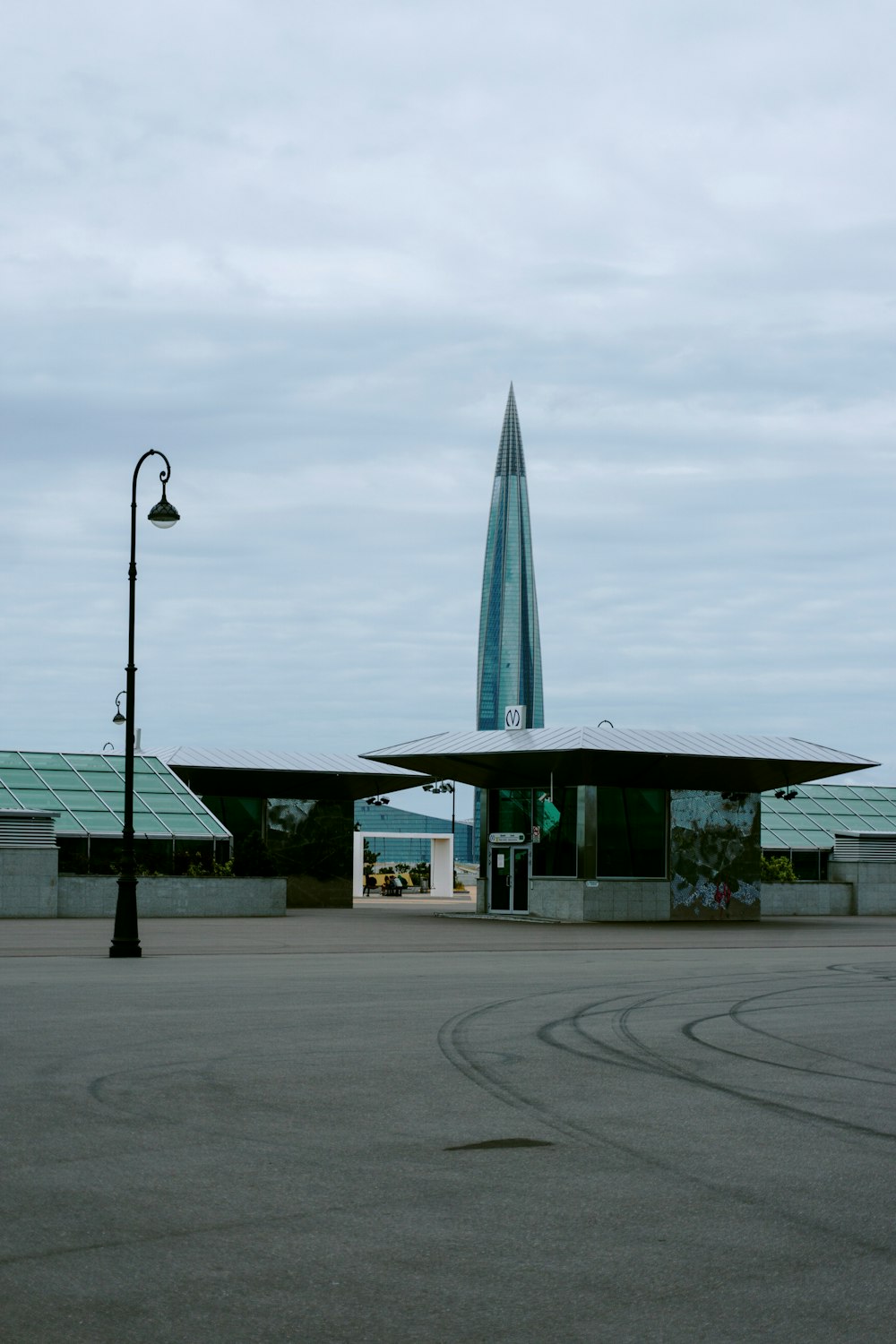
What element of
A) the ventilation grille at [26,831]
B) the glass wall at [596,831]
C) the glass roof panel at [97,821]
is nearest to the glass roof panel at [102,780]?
the glass roof panel at [97,821]

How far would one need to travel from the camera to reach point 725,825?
167ft

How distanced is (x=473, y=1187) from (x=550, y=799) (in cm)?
4114

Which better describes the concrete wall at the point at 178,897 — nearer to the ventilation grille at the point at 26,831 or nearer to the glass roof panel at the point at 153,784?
the ventilation grille at the point at 26,831

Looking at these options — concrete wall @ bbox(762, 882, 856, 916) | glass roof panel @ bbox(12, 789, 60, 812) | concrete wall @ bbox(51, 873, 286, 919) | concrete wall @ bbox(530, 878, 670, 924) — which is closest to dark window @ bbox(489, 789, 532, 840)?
concrete wall @ bbox(530, 878, 670, 924)

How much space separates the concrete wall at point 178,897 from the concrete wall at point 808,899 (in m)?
19.2

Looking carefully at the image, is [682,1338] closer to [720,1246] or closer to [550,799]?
[720,1246]

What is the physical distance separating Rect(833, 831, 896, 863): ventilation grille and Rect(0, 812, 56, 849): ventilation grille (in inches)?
1298

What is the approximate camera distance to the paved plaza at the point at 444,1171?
5.59 meters

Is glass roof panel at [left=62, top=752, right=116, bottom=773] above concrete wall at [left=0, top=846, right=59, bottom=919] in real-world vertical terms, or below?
above

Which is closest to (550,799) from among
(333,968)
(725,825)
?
(725,825)

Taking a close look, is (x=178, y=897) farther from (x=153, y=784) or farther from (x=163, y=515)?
(x=163, y=515)

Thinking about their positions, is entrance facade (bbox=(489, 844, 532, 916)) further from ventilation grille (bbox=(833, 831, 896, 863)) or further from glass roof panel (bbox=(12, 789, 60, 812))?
ventilation grille (bbox=(833, 831, 896, 863))

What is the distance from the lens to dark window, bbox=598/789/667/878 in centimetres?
4825

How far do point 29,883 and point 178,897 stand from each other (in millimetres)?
4868
